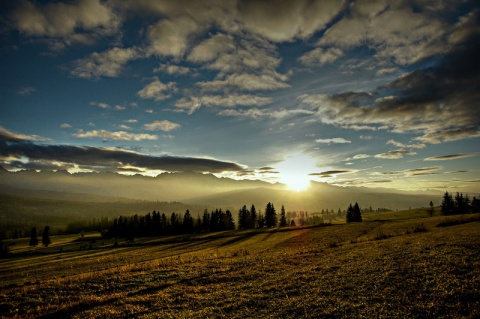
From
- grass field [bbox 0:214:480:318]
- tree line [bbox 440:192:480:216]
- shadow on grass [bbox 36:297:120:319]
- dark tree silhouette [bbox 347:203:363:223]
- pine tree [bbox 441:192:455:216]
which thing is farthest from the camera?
dark tree silhouette [bbox 347:203:363:223]

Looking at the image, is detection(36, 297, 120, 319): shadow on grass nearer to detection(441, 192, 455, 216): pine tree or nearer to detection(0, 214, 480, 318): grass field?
detection(0, 214, 480, 318): grass field

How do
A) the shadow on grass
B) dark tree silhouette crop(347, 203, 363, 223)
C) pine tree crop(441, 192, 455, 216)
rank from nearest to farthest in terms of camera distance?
the shadow on grass, pine tree crop(441, 192, 455, 216), dark tree silhouette crop(347, 203, 363, 223)

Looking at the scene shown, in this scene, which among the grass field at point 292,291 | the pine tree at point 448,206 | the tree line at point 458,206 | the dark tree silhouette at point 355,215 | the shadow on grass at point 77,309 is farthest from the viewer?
the dark tree silhouette at point 355,215

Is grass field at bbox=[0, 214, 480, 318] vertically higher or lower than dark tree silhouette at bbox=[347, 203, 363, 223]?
higher

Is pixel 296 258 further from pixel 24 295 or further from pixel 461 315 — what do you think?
pixel 24 295

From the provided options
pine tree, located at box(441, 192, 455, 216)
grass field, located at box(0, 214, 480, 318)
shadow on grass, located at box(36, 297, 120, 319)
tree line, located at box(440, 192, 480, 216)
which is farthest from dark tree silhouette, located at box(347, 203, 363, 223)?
shadow on grass, located at box(36, 297, 120, 319)

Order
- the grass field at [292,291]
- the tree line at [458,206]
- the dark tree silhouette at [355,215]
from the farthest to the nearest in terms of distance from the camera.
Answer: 1. the dark tree silhouette at [355,215]
2. the tree line at [458,206]
3. the grass field at [292,291]

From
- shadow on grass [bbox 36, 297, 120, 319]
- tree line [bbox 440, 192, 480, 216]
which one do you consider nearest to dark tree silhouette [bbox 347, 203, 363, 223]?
tree line [bbox 440, 192, 480, 216]

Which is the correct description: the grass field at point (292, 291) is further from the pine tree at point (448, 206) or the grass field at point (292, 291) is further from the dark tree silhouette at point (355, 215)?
the pine tree at point (448, 206)

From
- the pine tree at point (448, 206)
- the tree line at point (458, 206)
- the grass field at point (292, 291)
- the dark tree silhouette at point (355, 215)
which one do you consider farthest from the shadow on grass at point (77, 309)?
the pine tree at point (448, 206)

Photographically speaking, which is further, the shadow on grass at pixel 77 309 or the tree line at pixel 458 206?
the tree line at pixel 458 206

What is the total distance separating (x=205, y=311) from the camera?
15547 mm

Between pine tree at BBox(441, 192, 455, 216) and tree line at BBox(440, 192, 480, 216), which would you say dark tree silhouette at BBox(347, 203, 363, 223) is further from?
pine tree at BBox(441, 192, 455, 216)

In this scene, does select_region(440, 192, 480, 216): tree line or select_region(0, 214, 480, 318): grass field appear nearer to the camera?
select_region(0, 214, 480, 318): grass field
